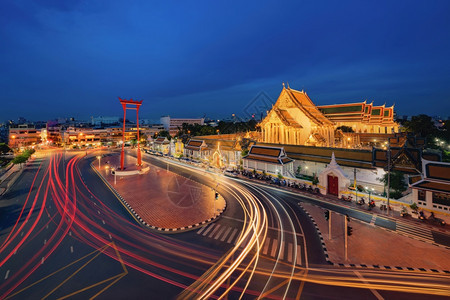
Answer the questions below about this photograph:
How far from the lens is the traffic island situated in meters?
16.4

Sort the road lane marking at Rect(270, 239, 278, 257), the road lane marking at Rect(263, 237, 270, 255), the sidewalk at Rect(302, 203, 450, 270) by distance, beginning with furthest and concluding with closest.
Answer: the road lane marking at Rect(263, 237, 270, 255) < the road lane marking at Rect(270, 239, 278, 257) < the sidewalk at Rect(302, 203, 450, 270)

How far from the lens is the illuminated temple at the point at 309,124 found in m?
39.4

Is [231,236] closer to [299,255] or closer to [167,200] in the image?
[299,255]

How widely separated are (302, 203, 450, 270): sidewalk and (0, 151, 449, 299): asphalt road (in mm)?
855

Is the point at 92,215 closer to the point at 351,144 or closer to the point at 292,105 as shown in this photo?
the point at 292,105

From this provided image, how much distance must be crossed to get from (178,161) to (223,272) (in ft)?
134

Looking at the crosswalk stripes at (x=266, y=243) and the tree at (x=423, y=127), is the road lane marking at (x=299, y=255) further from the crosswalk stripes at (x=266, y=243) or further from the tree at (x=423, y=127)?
the tree at (x=423, y=127)

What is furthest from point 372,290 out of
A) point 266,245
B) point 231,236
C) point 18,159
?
point 18,159

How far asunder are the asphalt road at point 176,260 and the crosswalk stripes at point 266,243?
68 millimetres

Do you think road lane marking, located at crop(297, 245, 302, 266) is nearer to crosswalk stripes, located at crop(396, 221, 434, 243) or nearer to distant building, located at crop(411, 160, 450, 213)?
crosswalk stripes, located at crop(396, 221, 434, 243)

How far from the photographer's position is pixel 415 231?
14242mm

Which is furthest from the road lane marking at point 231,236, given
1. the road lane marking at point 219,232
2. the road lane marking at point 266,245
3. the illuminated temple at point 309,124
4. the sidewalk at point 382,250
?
the illuminated temple at point 309,124

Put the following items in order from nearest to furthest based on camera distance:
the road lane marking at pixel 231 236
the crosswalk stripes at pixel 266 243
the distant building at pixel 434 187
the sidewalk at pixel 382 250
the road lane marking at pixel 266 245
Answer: the sidewalk at pixel 382 250, the crosswalk stripes at pixel 266 243, the road lane marking at pixel 266 245, the road lane marking at pixel 231 236, the distant building at pixel 434 187

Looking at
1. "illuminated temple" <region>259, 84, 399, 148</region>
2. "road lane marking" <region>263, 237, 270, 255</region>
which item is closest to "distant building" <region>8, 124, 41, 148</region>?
"illuminated temple" <region>259, 84, 399, 148</region>
